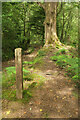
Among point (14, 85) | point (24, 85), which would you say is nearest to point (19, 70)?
point (24, 85)

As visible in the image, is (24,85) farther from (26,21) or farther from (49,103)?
(26,21)

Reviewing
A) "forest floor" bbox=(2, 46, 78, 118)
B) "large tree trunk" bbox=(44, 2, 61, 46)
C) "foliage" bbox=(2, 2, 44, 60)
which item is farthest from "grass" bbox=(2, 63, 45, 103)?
"large tree trunk" bbox=(44, 2, 61, 46)

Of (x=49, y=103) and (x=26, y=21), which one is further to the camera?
(x=26, y=21)

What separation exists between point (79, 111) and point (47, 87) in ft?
5.62

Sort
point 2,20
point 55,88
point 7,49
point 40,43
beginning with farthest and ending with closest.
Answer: point 40,43
point 7,49
point 2,20
point 55,88

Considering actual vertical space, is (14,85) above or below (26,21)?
below

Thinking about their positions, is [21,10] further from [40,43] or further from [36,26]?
[40,43]

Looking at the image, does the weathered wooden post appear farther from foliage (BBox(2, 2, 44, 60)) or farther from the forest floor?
foliage (BBox(2, 2, 44, 60))

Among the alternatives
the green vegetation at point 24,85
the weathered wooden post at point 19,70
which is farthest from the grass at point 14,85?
the weathered wooden post at point 19,70

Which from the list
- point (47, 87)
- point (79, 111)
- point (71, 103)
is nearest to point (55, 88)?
point (47, 87)

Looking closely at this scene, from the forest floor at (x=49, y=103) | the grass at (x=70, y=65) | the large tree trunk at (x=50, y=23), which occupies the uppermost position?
the large tree trunk at (x=50, y=23)

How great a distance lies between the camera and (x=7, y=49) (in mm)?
9617

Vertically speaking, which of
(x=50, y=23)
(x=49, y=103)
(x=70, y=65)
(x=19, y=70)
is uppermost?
(x=50, y=23)

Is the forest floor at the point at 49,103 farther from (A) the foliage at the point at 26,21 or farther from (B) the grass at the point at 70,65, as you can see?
(A) the foliage at the point at 26,21
